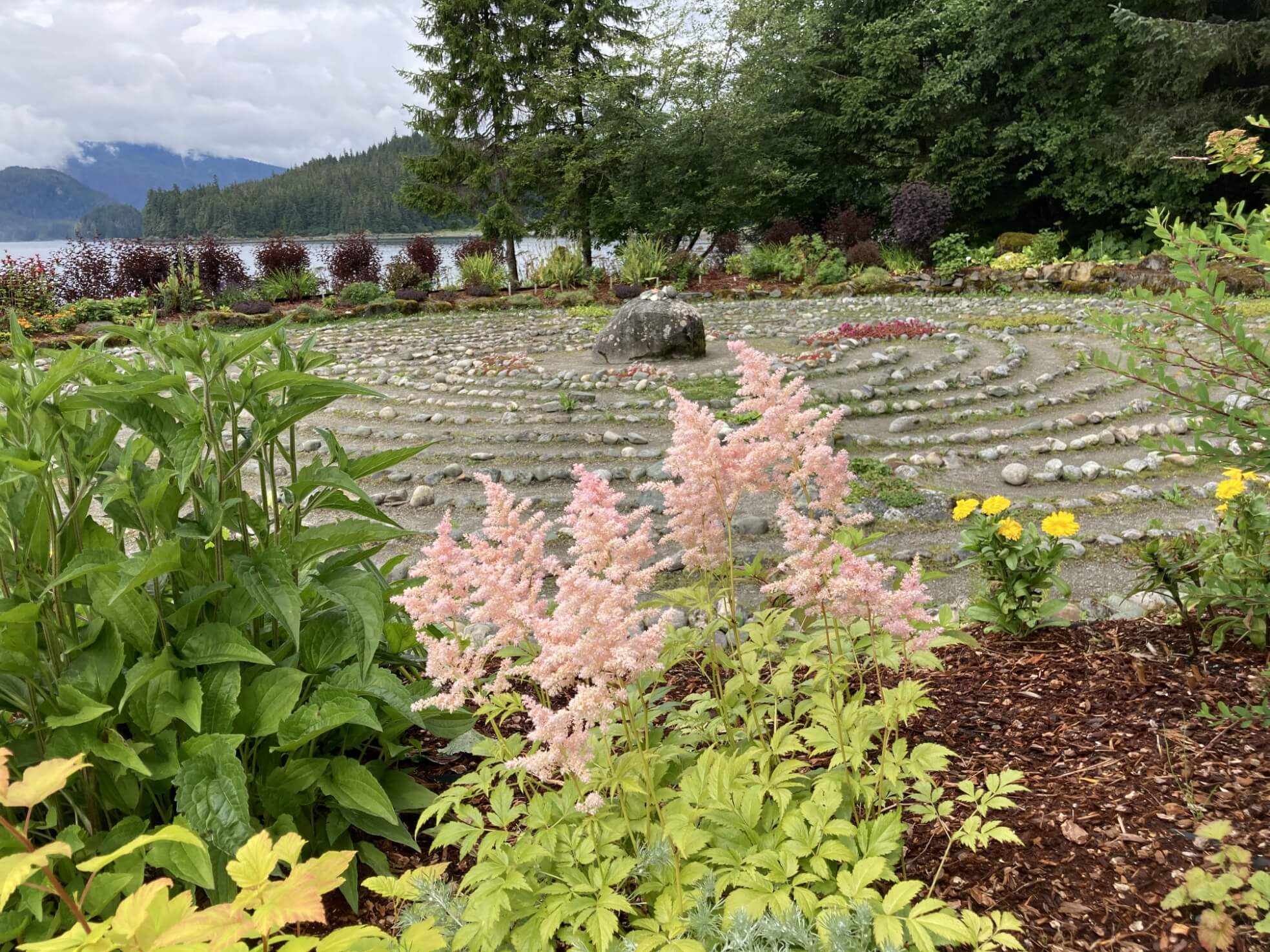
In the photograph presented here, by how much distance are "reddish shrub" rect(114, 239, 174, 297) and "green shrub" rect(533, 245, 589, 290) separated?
368 inches

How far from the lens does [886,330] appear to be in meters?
12.3

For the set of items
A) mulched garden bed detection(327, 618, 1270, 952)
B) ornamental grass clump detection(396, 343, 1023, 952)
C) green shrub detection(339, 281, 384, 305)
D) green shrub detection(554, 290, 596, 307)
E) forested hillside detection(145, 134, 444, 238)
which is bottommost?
mulched garden bed detection(327, 618, 1270, 952)

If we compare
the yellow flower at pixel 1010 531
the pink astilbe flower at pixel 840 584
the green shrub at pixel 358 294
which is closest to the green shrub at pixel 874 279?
the green shrub at pixel 358 294

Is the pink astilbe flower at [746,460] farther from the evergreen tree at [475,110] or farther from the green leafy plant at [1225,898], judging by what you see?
the evergreen tree at [475,110]

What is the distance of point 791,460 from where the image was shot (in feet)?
6.97

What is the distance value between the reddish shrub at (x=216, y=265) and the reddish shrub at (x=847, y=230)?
16124 millimetres

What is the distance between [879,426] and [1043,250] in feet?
49.8

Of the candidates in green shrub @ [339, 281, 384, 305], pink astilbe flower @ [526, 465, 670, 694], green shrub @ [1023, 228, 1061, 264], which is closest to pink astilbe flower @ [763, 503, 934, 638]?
pink astilbe flower @ [526, 465, 670, 694]

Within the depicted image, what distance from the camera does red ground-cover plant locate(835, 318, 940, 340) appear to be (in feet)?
39.9

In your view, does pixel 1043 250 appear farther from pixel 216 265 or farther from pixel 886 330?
pixel 216 265

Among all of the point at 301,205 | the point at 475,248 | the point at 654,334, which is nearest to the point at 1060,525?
the point at 654,334

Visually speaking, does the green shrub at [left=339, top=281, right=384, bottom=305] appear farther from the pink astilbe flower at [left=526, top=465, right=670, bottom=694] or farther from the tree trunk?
the pink astilbe flower at [left=526, top=465, right=670, bottom=694]

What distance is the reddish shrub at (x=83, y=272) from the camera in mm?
19828

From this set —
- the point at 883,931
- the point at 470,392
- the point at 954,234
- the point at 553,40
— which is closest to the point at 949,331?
the point at 470,392
